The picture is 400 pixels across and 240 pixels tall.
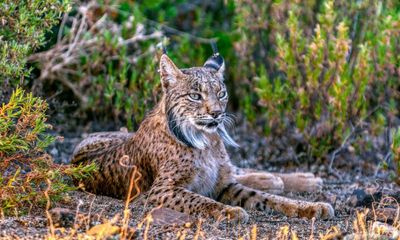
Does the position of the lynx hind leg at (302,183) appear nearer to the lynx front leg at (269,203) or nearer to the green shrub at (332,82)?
the lynx front leg at (269,203)

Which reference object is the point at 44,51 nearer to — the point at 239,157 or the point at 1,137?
the point at 239,157

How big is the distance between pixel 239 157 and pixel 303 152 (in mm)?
644

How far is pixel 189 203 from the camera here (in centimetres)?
654

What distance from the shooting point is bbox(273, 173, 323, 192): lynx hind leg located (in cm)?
781

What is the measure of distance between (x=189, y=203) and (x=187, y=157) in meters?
0.53

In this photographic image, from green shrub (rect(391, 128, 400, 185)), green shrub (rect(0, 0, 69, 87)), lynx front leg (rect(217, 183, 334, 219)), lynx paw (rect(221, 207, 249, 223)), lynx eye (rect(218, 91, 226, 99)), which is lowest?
lynx front leg (rect(217, 183, 334, 219))

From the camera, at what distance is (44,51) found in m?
9.20

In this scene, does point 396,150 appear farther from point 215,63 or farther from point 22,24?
point 22,24

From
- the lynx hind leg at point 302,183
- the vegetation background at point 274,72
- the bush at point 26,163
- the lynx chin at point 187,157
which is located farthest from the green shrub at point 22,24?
the lynx hind leg at point 302,183

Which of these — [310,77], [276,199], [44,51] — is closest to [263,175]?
[276,199]

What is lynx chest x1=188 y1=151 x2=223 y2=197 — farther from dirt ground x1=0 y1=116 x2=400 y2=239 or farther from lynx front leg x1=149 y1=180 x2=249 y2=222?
dirt ground x1=0 y1=116 x2=400 y2=239

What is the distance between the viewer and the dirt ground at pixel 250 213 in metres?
5.46

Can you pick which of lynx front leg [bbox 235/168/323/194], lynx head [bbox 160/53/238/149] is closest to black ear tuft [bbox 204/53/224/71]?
lynx head [bbox 160/53/238/149]

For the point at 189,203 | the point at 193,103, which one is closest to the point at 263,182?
the point at 193,103
